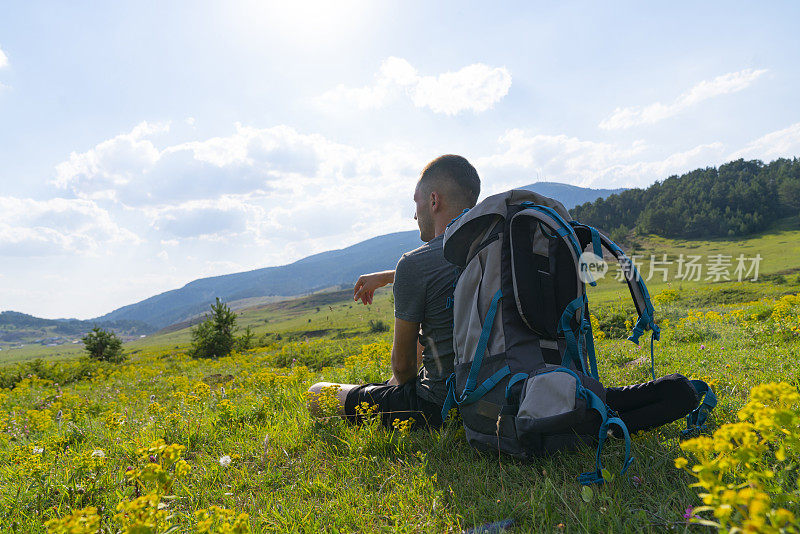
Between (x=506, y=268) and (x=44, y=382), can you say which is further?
(x=44, y=382)

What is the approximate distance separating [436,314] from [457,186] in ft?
4.47

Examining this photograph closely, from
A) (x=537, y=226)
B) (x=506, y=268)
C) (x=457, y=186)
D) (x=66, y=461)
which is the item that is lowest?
(x=66, y=461)

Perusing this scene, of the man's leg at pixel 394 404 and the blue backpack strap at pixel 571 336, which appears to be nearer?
the blue backpack strap at pixel 571 336

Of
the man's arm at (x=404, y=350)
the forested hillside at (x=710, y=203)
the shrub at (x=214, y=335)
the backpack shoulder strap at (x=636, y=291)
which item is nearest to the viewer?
the backpack shoulder strap at (x=636, y=291)

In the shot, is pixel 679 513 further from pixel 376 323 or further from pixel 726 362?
pixel 376 323

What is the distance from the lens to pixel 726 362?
6043 mm

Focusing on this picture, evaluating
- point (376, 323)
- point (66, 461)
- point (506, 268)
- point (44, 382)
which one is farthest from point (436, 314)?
point (376, 323)

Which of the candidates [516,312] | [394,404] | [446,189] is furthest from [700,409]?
[446,189]

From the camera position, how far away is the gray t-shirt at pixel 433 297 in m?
3.86

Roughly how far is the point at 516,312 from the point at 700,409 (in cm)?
173

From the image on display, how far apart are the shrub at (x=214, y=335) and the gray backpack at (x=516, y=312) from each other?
2320 centimetres

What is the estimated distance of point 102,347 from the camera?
1025 inches

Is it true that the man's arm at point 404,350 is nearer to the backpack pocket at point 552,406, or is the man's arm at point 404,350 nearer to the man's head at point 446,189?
the man's head at point 446,189

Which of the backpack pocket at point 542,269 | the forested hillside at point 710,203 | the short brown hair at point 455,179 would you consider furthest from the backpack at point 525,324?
the forested hillside at point 710,203
